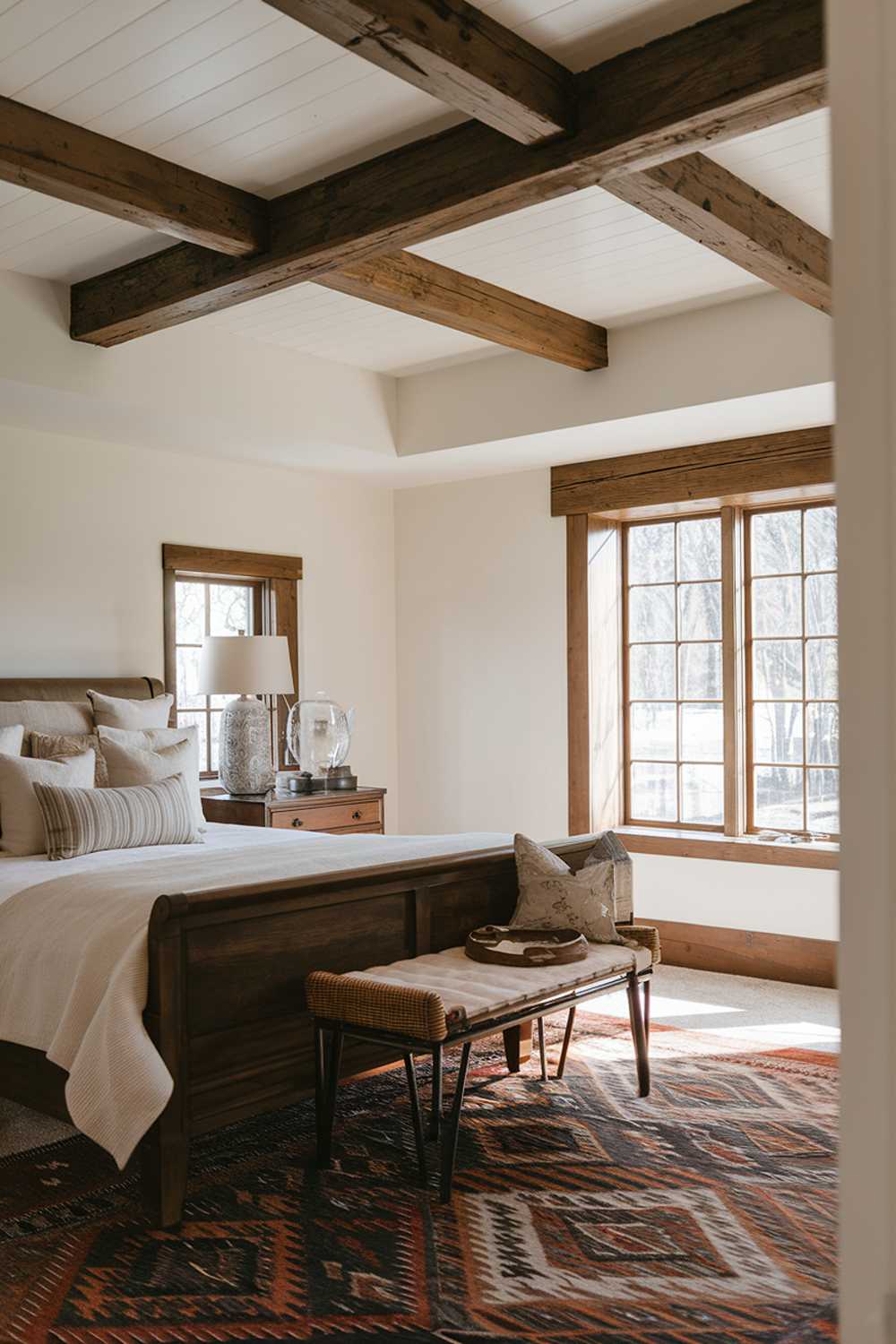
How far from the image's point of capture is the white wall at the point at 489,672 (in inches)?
237

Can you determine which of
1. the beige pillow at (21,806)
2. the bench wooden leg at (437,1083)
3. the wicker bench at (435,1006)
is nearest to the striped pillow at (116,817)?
the beige pillow at (21,806)

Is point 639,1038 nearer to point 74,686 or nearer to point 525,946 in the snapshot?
point 525,946

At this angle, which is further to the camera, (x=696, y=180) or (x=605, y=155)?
(x=696, y=180)

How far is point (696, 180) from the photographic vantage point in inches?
130

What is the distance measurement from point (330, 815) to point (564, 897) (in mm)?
1992

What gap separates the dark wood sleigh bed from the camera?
284cm

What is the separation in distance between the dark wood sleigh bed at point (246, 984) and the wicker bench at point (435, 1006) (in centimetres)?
11

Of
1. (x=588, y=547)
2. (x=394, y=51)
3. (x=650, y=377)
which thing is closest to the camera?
(x=394, y=51)

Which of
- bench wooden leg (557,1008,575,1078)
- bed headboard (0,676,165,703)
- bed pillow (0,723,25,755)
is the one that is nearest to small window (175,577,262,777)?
bed headboard (0,676,165,703)

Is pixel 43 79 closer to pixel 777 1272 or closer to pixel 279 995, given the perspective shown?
pixel 279 995

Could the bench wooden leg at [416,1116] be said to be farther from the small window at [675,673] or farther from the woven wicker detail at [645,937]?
the small window at [675,673]

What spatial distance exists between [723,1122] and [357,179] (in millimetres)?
2983

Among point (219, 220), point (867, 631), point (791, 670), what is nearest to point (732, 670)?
point (791, 670)

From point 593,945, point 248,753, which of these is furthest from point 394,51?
point 248,753
